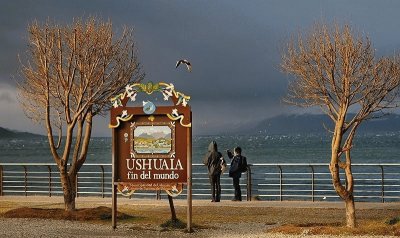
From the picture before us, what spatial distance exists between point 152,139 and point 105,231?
88.6 inches

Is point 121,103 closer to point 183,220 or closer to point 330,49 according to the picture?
point 183,220

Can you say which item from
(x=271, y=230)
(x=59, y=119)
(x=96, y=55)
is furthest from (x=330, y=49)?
(x=59, y=119)

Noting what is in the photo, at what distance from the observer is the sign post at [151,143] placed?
1747cm

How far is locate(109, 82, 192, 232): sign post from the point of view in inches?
688

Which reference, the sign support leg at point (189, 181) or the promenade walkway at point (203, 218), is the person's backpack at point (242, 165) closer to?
the promenade walkway at point (203, 218)

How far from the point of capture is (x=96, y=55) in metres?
20.5

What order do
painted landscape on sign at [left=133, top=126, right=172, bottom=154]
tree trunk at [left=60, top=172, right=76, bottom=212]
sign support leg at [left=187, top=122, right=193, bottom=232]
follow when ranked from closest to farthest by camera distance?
sign support leg at [left=187, top=122, right=193, bottom=232] → painted landscape on sign at [left=133, top=126, right=172, bottom=154] → tree trunk at [left=60, top=172, right=76, bottom=212]

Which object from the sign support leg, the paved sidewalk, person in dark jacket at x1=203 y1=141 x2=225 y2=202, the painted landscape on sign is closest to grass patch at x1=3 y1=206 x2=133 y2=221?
the painted landscape on sign

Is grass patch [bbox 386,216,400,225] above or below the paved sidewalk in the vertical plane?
above

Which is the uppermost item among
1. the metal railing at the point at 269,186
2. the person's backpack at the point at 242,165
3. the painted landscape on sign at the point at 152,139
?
the painted landscape on sign at the point at 152,139

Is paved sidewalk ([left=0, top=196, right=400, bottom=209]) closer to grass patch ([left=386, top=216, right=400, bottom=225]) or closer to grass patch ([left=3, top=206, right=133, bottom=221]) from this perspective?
grass patch ([left=3, top=206, right=133, bottom=221])

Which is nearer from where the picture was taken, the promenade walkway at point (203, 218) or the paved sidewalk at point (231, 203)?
the promenade walkway at point (203, 218)

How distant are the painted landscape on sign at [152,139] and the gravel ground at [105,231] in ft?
5.66

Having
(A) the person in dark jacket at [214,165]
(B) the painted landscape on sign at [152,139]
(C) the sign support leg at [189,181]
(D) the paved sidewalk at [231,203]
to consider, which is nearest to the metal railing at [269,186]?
(D) the paved sidewalk at [231,203]
